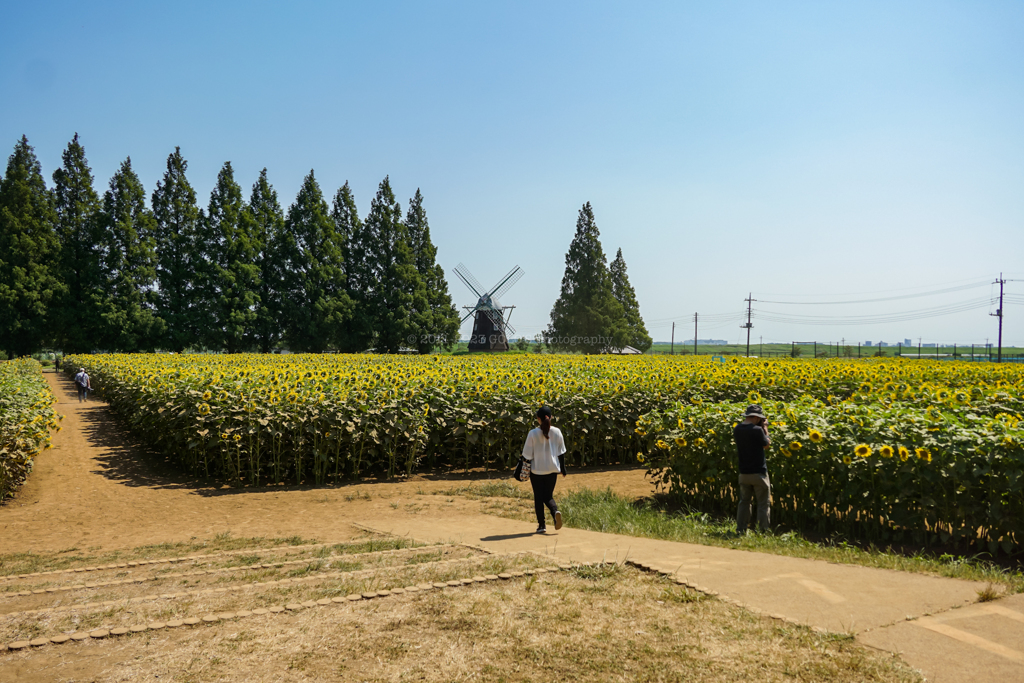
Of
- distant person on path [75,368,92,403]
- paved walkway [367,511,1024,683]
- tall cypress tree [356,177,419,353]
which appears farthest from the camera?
tall cypress tree [356,177,419,353]

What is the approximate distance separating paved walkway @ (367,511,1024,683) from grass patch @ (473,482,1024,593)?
0.41 m

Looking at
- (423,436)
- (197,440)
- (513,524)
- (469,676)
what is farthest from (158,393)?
(469,676)

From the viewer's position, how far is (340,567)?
5.84 metres

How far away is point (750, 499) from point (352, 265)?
4903 cm

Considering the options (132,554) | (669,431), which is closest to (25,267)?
(132,554)

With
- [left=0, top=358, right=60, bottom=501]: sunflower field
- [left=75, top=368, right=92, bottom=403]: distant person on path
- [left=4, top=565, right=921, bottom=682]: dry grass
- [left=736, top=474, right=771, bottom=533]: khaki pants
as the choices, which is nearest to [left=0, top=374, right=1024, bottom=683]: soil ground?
[left=4, top=565, right=921, bottom=682]: dry grass

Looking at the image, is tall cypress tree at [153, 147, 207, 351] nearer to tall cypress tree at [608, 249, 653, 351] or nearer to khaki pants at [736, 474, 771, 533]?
tall cypress tree at [608, 249, 653, 351]

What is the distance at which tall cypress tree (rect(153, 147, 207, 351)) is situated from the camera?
48000 mm

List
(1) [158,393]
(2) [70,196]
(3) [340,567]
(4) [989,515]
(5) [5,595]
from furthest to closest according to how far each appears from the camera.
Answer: (2) [70,196] → (1) [158,393] → (4) [989,515] → (3) [340,567] → (5) [5,595]

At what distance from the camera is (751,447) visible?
Result: 7801 mm

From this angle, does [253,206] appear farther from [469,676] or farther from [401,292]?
[469,676]

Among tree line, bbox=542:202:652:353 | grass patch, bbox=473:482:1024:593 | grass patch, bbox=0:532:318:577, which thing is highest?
tree line, bbox=542:202:652:353

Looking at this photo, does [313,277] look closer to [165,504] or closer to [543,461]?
[165,504]

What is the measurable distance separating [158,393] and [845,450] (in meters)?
12.4
